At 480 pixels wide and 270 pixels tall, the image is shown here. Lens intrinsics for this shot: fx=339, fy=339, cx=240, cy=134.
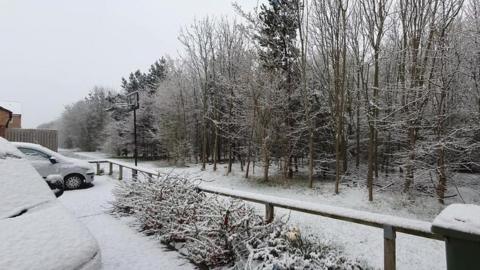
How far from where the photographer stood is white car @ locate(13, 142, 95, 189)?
10.8 m

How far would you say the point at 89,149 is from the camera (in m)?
55.3

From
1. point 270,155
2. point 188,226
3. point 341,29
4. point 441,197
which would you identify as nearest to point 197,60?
A: point 270,155

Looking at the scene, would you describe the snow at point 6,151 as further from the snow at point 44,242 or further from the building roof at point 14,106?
the building roof at point 14,106

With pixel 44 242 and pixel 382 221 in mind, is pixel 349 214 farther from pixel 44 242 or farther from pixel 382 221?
pixel 44 242

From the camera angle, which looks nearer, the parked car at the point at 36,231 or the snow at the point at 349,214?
the parked car at the point at 36,231

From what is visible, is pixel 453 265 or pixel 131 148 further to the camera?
pixel 131 148

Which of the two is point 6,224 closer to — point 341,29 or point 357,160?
point 341,29

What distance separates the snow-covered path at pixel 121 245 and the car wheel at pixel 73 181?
2710 mm

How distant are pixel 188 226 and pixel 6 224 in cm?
274

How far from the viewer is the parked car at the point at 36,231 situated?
2.10m

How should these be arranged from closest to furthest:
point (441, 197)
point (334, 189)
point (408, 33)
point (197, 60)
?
point (441, 197) < point (408, 33) < point (334, 189) < point (197, 60)

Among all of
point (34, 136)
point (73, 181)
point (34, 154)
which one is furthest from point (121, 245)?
point (34, 136)

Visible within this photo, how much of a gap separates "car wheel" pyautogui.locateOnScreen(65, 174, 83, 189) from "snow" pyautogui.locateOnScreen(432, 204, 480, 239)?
11507 millimetres

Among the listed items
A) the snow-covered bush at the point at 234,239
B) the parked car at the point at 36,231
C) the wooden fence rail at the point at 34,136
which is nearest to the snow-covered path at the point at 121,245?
the snow-covered bush at the point at 234,239
